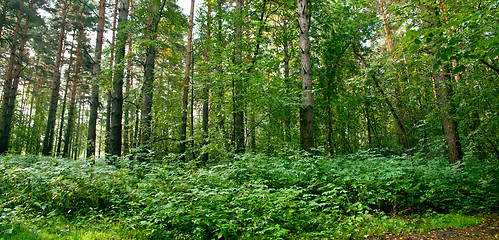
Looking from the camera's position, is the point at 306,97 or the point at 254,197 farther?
the point at 306,97

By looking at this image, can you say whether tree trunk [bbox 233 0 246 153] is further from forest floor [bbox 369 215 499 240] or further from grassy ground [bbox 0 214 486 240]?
forest floor [bbox 369 215 499 240]

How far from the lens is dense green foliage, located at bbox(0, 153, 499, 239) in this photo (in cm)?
383

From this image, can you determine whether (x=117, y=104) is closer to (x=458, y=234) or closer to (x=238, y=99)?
(x=238, y=99)

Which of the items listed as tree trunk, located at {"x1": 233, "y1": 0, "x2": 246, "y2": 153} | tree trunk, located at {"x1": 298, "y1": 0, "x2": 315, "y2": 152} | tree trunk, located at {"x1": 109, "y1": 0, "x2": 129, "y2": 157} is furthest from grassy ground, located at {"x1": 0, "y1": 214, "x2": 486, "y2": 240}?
tree trunk, located at {"x1": 233, "y1": 0, "x2": 246, "y2": 153}

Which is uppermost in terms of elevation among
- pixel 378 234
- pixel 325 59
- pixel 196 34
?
pixel 196 34

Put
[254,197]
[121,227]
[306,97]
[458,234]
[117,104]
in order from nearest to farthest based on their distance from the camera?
1. [458,234]
2. [121,227]
3. [254,197]
4. [306,97]
5. [117,104]

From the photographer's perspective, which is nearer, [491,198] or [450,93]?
[491,198]

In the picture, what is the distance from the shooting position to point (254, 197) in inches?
168

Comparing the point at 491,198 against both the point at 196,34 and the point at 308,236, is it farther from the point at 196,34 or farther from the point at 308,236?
the point at 196,34

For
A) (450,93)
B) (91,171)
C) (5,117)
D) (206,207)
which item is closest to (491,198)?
(450,93)

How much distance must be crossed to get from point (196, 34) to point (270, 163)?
1020 cm

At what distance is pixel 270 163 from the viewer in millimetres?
5949

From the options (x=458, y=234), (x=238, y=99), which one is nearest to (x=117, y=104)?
(x=238, y=99)

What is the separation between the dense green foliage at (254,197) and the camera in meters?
3.83
